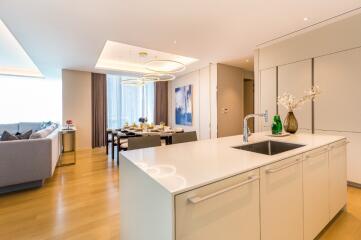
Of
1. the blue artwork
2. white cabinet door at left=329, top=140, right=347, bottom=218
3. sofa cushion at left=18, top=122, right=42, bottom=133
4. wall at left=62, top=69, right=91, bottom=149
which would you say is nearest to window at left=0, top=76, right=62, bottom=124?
sofa cushion at left=18, top=122, right=42, bottom=133

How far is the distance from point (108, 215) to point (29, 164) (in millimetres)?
1588

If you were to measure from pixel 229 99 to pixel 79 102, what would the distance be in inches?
185

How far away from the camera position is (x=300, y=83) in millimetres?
3414

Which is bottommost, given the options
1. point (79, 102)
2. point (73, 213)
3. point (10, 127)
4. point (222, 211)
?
point (73, 213)

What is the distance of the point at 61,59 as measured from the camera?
463 centimetres

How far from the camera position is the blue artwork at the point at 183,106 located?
6438mm

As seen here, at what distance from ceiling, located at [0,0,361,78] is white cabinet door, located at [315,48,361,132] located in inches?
27.1

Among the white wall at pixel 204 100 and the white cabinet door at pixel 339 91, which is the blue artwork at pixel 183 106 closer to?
the white wall at pixel 204 100

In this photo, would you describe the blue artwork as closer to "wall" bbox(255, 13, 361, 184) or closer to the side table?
"wall" bbox(255, 13, 361, 184)

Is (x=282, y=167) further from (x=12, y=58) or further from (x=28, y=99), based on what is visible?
(x=28, y=99)

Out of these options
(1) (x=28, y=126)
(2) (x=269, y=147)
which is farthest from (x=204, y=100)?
(1) (x=28, y=126)

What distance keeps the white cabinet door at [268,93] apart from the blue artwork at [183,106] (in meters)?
2.71

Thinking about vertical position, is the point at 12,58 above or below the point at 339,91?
above

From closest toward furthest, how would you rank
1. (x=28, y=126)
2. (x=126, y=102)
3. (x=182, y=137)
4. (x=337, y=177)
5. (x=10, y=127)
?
1. (x=337, y=177)
2. (x=182, y=137)
3. (x=10, y=127)
4. (x=28, y=126)
5. (x=126, y=102)
